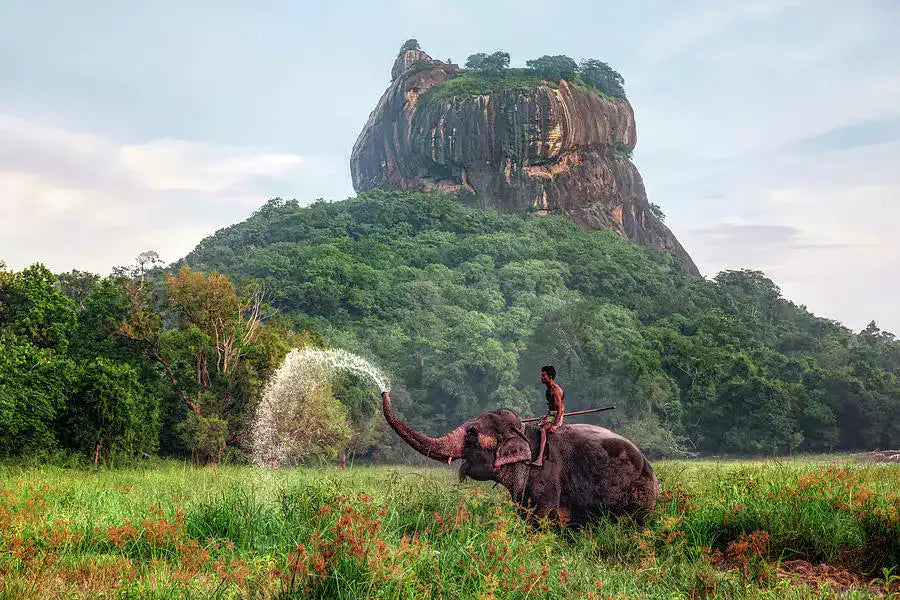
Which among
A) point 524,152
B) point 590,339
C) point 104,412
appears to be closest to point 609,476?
point 104,412

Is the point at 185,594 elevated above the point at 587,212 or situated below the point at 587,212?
below

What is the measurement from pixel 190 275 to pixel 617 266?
42284 millimetres

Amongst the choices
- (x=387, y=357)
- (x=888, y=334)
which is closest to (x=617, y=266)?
(x=888, y=334)

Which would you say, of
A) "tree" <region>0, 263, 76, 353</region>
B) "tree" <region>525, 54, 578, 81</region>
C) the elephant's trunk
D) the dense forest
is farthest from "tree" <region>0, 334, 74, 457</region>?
"tree" <region>525, 54, 578, 81</region>

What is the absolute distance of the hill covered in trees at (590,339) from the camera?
3694 centimetres

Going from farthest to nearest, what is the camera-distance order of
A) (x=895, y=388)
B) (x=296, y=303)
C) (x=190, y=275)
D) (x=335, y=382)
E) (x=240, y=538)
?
(x=296, y=303), (x=895, y=388), (x=335, y=382), (x=190, y=275), (x=240, y=538)

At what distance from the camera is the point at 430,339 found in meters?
40.0

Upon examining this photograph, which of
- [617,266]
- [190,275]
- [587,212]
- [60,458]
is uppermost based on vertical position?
[587,212]

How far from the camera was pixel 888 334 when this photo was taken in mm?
56094

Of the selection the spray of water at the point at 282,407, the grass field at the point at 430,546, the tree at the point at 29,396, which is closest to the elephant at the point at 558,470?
the grass field at the point at 430,546

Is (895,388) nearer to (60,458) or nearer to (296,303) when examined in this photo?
(296,303)

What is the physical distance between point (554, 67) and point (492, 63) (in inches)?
354

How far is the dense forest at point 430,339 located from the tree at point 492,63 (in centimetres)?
2817

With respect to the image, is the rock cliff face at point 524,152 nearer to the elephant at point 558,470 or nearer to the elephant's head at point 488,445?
the elephant at point 558,470
